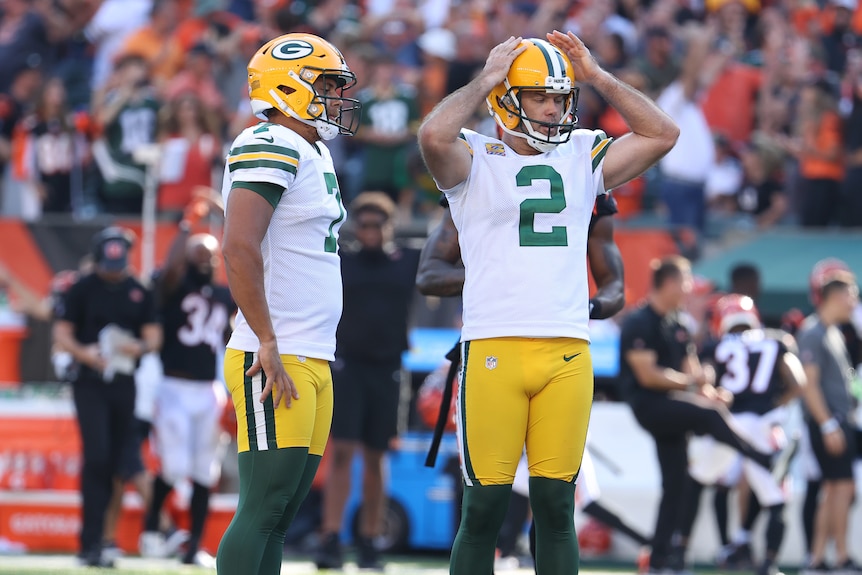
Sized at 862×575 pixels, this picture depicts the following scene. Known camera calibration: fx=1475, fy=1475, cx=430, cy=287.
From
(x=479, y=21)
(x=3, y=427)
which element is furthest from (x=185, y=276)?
(x=479, y=21)

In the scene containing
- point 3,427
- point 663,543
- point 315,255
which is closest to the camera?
point 315,255

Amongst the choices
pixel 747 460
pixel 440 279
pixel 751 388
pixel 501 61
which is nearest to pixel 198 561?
pixel 747 460

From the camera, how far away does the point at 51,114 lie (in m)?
13.8

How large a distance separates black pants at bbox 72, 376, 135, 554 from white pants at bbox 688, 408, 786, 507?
11.8 feet

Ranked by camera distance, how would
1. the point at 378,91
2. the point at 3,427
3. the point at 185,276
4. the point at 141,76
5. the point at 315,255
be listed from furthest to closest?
the point at 141,76 < the point at 378,91 < the point at 3,427 < the point at 185,276 < the point at 315,255

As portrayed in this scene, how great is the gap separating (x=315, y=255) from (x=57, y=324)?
4.26m

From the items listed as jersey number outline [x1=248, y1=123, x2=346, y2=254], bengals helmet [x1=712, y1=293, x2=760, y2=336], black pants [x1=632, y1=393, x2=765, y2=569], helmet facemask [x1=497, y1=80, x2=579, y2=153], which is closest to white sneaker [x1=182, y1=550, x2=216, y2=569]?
black pants [x1=632, y1=393, x2=765, y2=569]

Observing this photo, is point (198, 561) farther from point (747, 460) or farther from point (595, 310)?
point (595, 310)

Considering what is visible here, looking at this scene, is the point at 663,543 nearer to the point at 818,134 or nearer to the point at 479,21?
the point at 818,134

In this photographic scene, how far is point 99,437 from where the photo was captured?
28.4 ft

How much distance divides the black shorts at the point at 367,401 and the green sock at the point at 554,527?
12.3 ft

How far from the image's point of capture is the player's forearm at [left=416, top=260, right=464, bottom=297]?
5.54m

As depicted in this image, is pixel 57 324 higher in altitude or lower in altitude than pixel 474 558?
higher

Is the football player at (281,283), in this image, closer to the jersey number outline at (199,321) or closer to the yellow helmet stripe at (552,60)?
the yellow helmet stripe at (552,60)
